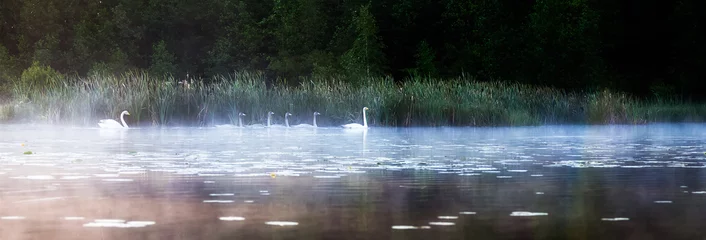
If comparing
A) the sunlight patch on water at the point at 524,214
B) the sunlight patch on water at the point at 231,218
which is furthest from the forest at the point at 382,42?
the sunlight patch on water at the point at 231,218

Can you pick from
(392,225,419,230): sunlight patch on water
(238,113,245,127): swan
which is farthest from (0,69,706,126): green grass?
(392,225,419,230): sunlight patch on water

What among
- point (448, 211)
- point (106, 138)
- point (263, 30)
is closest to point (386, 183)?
point (448, 211)

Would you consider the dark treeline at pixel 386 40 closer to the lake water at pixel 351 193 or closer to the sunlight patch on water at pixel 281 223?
the lake water at pixel 351 193

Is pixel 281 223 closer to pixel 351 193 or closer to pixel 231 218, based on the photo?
pixel 231 218

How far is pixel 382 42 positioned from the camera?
51.3 meters

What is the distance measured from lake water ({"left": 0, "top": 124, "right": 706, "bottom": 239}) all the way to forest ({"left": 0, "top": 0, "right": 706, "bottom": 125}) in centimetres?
2586

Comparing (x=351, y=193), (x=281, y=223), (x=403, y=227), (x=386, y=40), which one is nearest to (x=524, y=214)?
(x=403, y=227)

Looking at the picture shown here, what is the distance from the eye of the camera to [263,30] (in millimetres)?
57250

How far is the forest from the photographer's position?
1852 inches

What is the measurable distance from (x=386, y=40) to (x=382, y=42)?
1.87 metres

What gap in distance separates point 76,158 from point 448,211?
23.2 ft

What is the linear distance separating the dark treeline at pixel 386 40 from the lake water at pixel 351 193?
104ft

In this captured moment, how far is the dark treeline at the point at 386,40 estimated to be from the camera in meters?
47.3

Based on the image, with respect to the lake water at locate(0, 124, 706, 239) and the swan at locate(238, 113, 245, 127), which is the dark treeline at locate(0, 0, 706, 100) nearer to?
the swan at locate(238, 113, 245, 127)
